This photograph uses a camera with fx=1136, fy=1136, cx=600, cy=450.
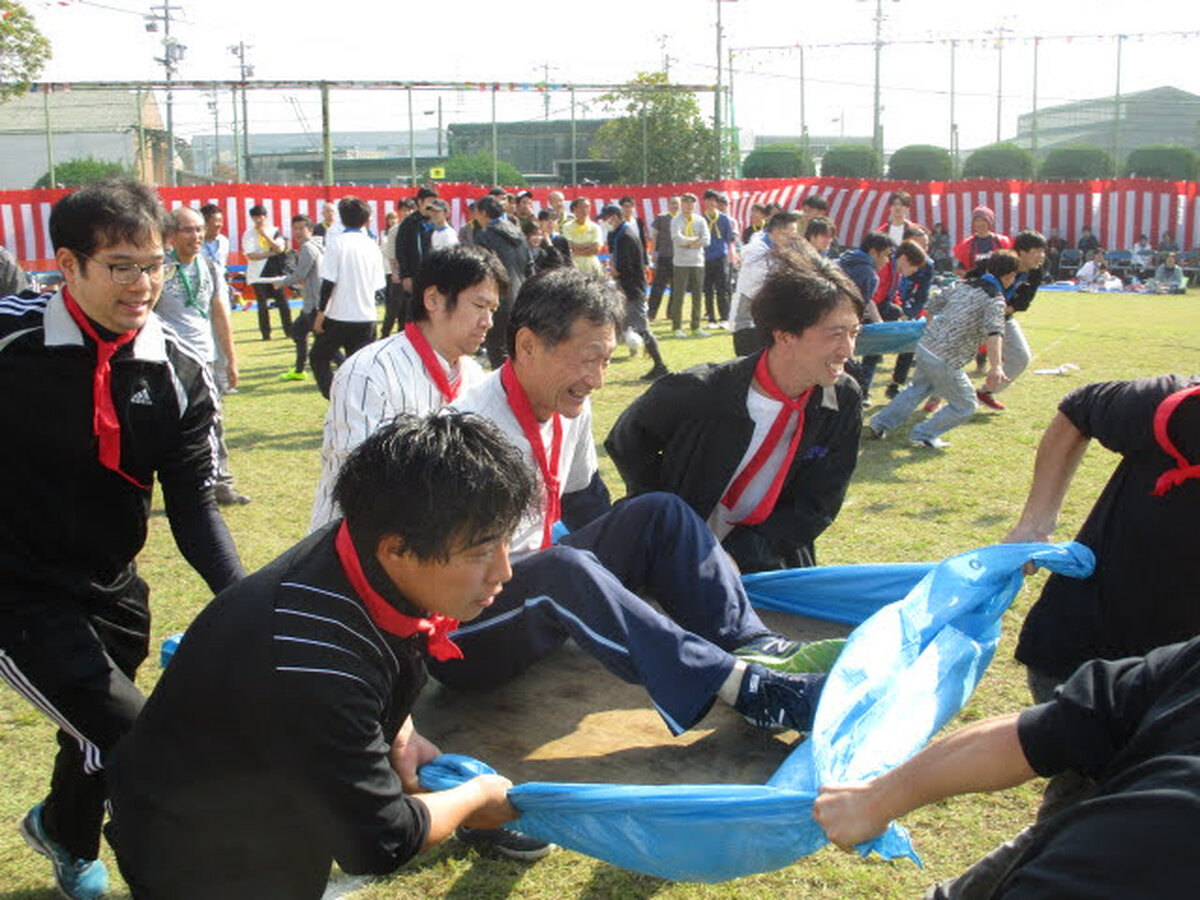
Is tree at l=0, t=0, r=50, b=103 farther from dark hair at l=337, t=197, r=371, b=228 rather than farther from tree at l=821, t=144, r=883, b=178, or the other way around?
tree at l=821, t=144, r=883, b=178

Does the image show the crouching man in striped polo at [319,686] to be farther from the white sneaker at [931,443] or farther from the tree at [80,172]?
the tree at [80,172]

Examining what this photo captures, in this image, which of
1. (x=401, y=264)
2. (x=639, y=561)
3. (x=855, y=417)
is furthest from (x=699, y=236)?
(x=639, y=561)

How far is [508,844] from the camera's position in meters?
3.26

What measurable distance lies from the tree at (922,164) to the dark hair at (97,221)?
29.0m

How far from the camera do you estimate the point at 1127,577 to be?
273cm

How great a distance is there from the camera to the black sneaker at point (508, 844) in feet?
10.7

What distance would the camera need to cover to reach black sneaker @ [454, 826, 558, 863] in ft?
10.7

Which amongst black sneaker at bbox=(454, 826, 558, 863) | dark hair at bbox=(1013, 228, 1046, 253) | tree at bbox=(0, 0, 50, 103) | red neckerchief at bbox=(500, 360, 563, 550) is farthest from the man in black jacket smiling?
tree at bbox=(0, 0, 50, 103)

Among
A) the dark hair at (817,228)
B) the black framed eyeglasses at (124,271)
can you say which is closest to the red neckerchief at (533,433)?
the black framed eyeglasses at (124,271)

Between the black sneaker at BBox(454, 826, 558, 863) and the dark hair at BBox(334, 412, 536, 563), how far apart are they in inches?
63.6

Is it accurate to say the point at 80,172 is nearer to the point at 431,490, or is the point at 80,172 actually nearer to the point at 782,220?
the point at 782,220

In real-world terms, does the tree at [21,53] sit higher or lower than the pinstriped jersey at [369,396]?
higher

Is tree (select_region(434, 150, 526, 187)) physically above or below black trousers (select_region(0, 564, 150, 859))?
above

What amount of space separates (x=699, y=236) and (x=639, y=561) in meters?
11.5
